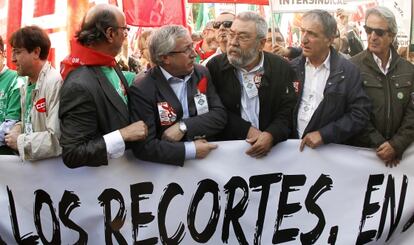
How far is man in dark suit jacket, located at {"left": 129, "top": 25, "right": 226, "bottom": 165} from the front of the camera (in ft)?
13.2

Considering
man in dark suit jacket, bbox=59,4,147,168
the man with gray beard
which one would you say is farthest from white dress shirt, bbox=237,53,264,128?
man in dark suit jacket, bbox=59,4,147,168

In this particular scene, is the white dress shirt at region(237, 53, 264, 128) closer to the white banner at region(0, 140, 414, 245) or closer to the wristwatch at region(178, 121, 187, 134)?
the white banner at region(0, 140, 414, 245)

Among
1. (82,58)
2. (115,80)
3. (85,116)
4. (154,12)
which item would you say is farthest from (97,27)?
(154,12)

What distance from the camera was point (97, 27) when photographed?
3.96 metres

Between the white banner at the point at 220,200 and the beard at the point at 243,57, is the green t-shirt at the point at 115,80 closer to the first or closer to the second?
the white banner at the point at 220,200

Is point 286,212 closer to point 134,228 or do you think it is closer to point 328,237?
point 328,237

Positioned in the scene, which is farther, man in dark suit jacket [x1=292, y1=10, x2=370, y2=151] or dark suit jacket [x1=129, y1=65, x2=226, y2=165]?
man in dark suit jacket [x1=292, y1=10, x2=370, y2=151]

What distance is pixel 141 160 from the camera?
4129 mm

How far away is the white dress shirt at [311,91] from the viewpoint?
4.51m

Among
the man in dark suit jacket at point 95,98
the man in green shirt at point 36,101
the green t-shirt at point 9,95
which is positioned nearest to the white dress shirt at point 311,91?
the man in dark suit jacket at point 95,98

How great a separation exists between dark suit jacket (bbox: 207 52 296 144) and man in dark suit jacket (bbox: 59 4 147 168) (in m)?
0.79

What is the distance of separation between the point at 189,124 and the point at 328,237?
1.32 metres

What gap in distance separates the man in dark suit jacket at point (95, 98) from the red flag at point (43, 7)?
3.10 m

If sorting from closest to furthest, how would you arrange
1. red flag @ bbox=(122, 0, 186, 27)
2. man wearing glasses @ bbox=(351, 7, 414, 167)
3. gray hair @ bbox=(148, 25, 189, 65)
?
gray hair @ bbox=(148, 25, 189, 65) → man wearing glasses @ bbox=(351, 7, 414, 167) → red flag @ bbox=(122, 0, 186, 27)
